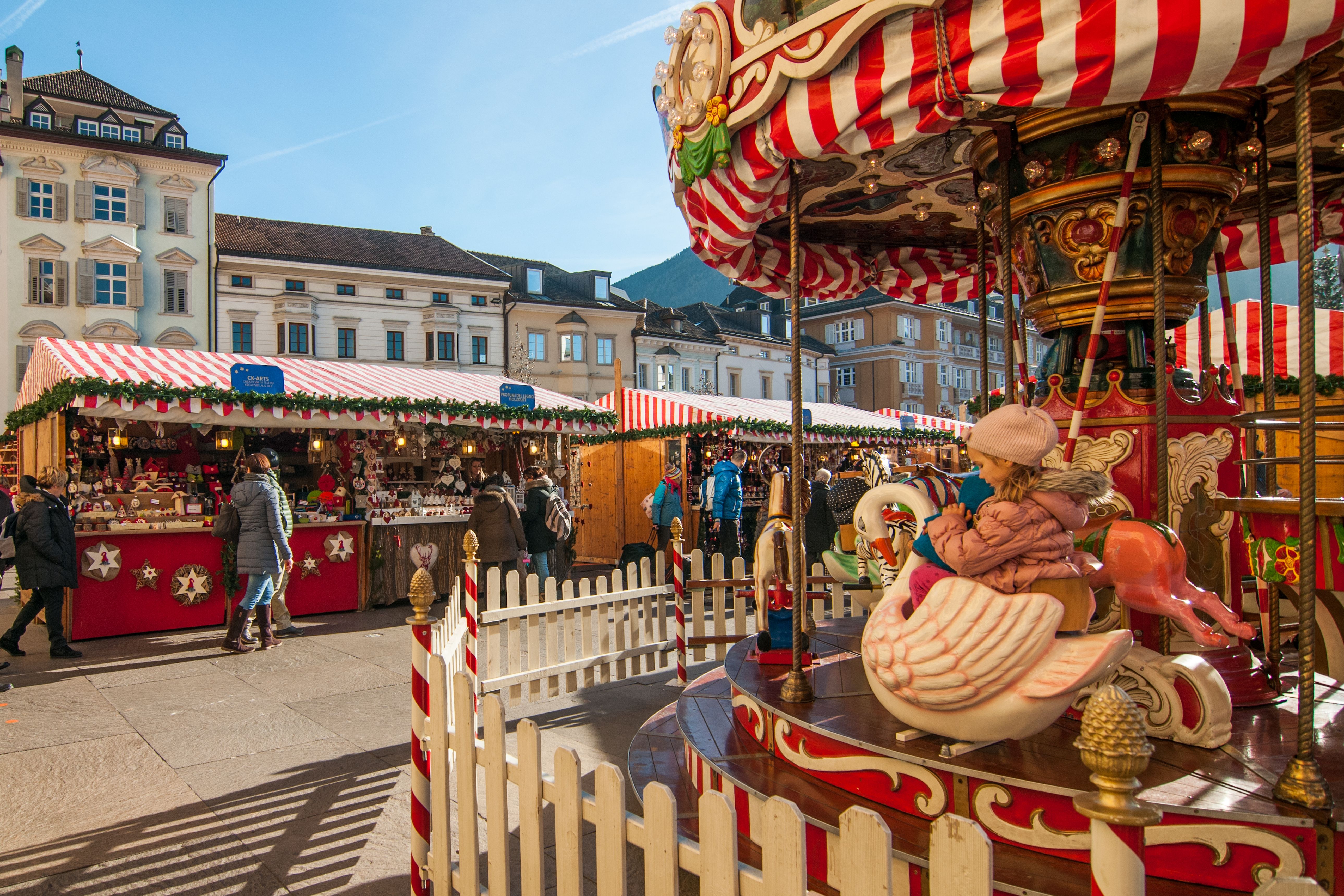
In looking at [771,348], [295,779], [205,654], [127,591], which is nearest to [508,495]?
[205,654]

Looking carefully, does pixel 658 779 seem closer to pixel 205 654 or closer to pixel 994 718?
pixel 994 718

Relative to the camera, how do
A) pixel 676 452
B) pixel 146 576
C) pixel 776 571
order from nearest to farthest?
pixel 776 571, pixel 146 576, pixel 676 452

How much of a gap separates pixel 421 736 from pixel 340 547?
25.6ft

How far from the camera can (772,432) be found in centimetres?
1650

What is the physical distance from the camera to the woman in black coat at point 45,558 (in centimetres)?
767

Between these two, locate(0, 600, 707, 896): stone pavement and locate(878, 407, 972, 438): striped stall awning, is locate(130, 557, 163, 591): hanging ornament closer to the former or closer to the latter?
locate(0, 600, 707, 896): stone pavement

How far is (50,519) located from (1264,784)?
9353 millimetres

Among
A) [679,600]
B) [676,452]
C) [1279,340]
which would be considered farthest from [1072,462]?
[676,452]

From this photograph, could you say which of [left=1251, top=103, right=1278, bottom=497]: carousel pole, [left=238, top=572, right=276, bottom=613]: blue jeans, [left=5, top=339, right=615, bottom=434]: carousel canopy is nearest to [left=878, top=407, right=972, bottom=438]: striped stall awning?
[left=5, top=339, right=615, bottom=434]: carousel canopy

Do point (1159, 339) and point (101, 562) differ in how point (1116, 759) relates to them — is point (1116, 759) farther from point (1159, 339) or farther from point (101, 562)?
point (101, 562)

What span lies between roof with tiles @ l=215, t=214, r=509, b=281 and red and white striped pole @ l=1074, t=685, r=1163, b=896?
37.1 m

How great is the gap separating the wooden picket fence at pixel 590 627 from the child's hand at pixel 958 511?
10.6 feet

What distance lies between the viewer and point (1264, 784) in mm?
2408

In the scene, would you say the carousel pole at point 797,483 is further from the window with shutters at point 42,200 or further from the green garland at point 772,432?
the window with shutters at point 42,200
